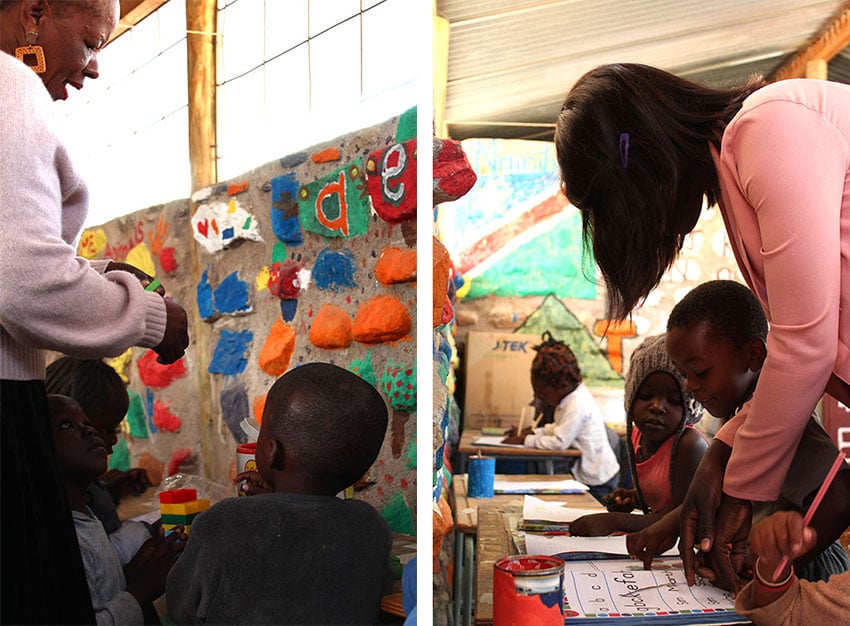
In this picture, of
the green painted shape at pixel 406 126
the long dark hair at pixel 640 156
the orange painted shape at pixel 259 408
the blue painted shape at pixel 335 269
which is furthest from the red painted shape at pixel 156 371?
the long dark hair at pixel 640 156

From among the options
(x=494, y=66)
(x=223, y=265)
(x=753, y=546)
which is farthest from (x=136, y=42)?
(x=494, y=66)

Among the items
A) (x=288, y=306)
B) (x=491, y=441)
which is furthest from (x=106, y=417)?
(x=491, y=441)

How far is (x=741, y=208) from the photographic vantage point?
117 centimetres

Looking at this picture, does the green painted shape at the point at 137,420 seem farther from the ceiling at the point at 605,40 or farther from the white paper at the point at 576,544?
the ceiling at the point at 605,40

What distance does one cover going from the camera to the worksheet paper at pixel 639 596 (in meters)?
1.14

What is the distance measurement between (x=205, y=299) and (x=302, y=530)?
0.33 metres

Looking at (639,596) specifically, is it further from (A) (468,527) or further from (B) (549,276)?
(B) (549,276)

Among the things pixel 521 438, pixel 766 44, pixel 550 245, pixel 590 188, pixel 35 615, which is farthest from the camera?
pixel 550 245

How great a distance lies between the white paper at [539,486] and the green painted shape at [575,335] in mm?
3477

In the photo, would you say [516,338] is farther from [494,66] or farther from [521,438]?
[494,66]

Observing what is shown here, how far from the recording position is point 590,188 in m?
1.39

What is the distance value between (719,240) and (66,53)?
596 centimetres

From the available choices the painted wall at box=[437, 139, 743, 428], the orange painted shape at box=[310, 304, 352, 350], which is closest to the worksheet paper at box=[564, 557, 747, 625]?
the orange painted shape at box=[310, 304, 352, 350]

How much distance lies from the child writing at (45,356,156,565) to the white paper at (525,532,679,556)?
2.59 feet
